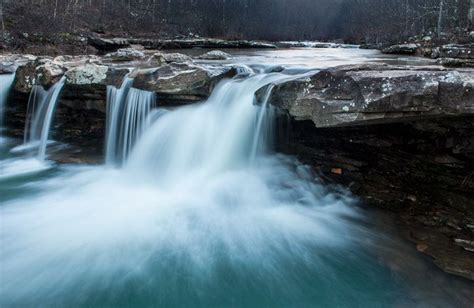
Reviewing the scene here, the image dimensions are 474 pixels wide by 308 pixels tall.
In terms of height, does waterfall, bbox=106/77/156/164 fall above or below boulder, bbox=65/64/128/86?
below

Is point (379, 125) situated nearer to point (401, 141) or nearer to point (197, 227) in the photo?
point (401, 141)

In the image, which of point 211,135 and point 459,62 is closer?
point 211,135

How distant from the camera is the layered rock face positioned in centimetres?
421

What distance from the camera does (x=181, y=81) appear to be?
6336 mm

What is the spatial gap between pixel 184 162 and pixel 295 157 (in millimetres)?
1806

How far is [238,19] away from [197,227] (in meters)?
39.6

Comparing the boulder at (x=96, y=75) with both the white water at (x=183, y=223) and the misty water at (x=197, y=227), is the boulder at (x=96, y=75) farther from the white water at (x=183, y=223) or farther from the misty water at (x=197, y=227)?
the white water at (x=183, y=223)

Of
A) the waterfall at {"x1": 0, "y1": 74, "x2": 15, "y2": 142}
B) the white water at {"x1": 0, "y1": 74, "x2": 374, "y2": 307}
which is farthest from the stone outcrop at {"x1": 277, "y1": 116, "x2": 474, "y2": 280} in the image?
the waterfall at {"x1": 0, "y1": 74, "x2": 15, "y2": 142}

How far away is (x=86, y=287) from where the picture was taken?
146 inches

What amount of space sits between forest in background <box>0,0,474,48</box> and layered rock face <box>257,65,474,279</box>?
1426cm

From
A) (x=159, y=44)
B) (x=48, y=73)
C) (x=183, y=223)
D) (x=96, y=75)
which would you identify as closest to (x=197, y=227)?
(x=183, y=223)

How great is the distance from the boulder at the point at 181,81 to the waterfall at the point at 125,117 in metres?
0.22

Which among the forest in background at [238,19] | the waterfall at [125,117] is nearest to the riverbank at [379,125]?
the waterfall at [125,117]

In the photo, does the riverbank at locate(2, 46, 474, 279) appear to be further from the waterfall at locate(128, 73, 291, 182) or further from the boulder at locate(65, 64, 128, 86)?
the waterfall at locate(128, 73, 291, 182)
